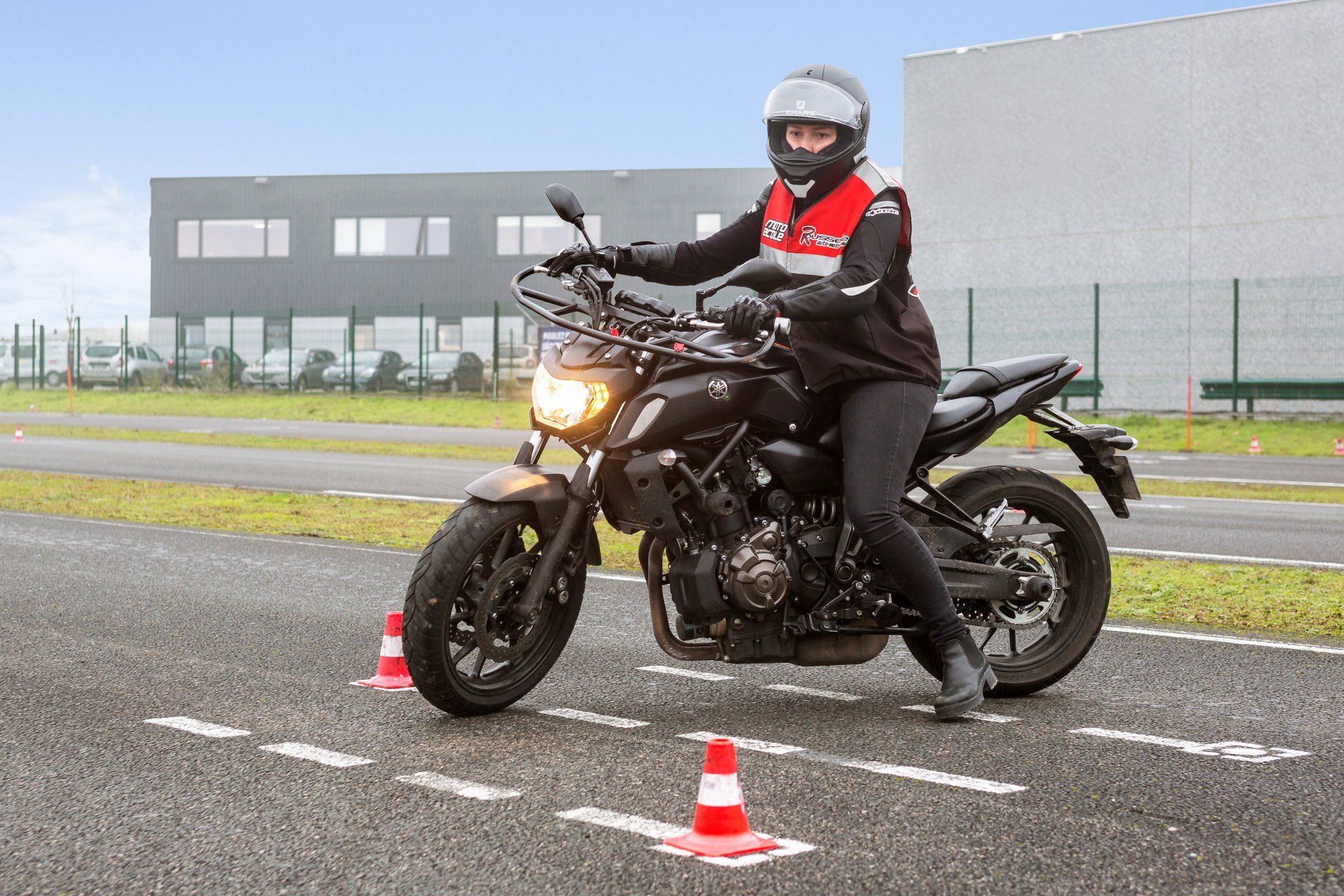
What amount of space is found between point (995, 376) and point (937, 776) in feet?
6.08

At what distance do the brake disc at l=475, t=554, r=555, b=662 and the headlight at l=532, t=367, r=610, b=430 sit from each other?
481 mm

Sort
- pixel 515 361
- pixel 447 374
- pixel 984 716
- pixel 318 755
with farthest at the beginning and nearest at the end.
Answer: pixel 447 374
pixel 515 361
pixel 984 716
pixel 318 755

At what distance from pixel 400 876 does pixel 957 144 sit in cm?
3217

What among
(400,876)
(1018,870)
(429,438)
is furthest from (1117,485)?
(429,438)

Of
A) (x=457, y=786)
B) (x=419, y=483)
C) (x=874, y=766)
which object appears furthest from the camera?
(x=419, y=483)

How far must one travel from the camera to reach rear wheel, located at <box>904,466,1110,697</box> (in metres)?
5.59

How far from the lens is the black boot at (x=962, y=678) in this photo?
16.7 ft

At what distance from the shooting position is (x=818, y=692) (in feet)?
18.6

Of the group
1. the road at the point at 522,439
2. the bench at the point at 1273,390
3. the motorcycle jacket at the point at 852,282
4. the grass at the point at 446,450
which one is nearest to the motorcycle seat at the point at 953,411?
the motorcycle jacket at the point at 852,282

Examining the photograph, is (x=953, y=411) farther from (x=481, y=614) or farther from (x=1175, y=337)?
(x=1175, y=337)

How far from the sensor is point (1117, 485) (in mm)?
5875

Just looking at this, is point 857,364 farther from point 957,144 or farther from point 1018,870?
point 957,144

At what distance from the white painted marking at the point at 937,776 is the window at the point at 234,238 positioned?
5097 centimetres

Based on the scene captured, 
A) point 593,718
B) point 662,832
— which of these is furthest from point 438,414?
point 662,832
